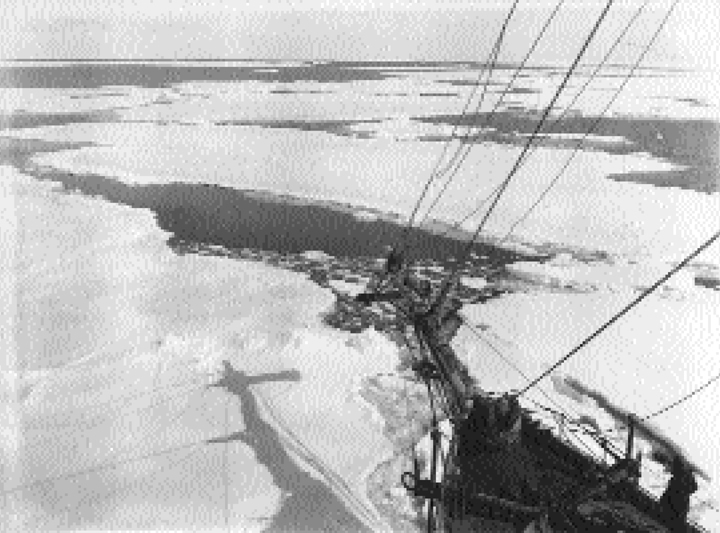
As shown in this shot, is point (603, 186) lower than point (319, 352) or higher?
higher

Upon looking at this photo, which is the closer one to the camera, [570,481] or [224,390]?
[570,481]

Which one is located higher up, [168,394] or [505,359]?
[505,359]

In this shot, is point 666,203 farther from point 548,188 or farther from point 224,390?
point 224,390

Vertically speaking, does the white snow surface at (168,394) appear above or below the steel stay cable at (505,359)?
below

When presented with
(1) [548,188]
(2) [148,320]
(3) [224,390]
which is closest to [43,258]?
(2) [148,320]

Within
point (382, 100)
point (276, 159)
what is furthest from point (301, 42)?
point (276, 159)

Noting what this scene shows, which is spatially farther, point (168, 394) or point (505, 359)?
point (505, 359)

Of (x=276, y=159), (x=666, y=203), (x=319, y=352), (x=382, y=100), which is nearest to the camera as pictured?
(x=319, y=352)

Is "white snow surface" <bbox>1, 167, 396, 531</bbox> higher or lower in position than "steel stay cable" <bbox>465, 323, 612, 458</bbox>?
lower

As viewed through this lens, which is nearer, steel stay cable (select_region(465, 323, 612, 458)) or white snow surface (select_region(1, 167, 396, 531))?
white snow surface (select_region(1, 167, 396, 531))

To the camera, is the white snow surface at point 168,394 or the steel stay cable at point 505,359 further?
the steel stay cable at point 505,359

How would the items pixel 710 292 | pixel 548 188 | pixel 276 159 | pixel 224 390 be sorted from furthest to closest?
1. pixel 276 159
2. pixel 548 188
3. pixel 710 292
4. pixel 224 390
